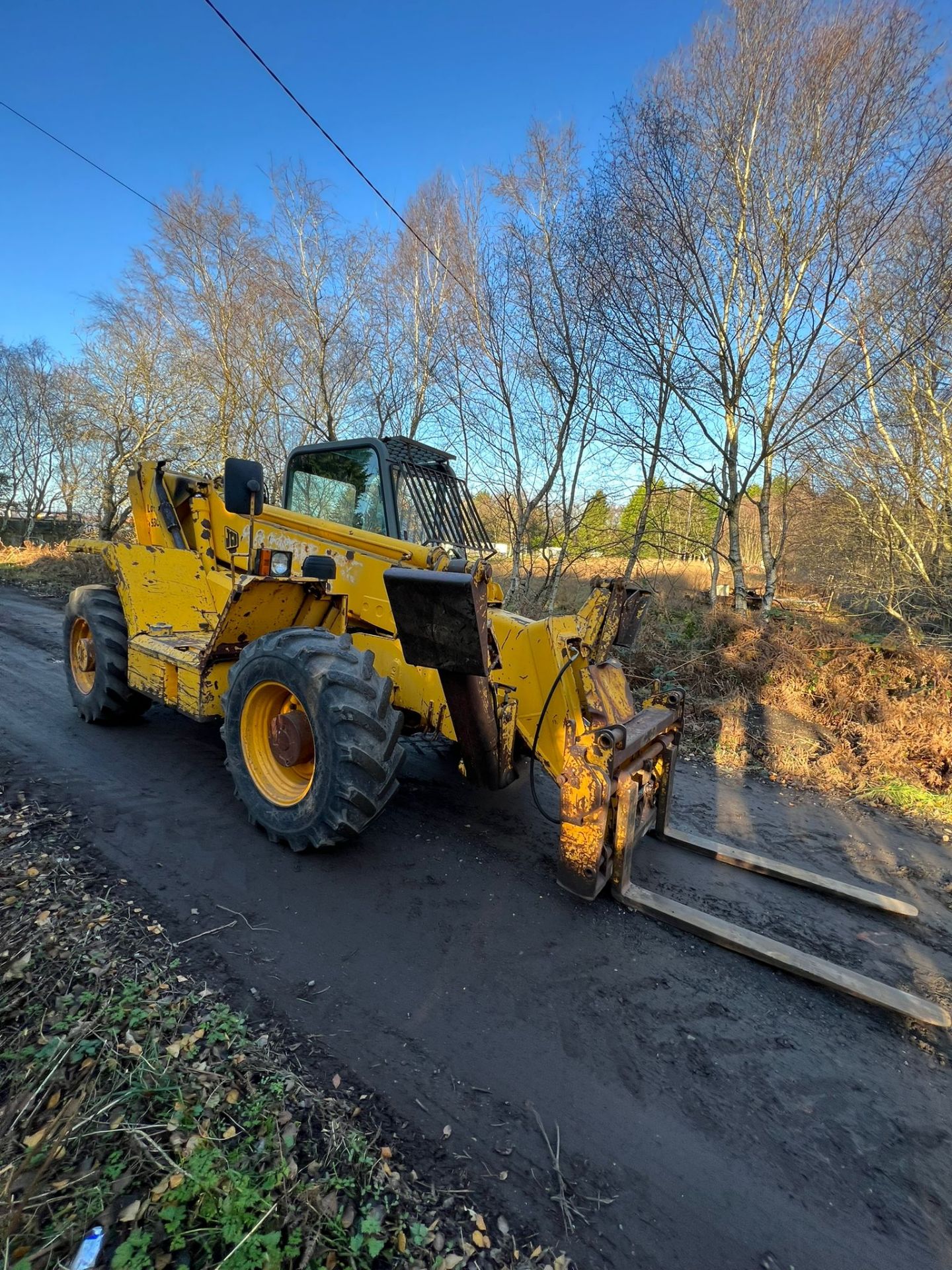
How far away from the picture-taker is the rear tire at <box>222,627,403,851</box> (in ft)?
11.4

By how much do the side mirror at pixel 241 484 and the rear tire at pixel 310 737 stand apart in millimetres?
1071

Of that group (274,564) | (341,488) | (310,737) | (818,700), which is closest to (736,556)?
(818,700)

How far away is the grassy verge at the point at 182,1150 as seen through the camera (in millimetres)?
1612

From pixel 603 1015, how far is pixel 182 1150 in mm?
Result: 1653

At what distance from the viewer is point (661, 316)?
1036 cm

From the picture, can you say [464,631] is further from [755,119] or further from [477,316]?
[477,316]

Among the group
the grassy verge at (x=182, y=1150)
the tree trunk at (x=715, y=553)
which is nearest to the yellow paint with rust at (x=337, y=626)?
the grassy verge at (x=182, y=1150)

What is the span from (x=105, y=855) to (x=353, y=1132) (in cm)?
239

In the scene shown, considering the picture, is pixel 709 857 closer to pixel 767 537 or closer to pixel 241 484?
pixel 241 484

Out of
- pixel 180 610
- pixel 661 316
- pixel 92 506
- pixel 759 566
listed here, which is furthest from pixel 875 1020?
pixel 92 506

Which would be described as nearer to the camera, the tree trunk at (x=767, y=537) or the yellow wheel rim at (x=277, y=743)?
the yellow wheel rim at (x=277, y=743)

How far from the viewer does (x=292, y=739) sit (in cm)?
386

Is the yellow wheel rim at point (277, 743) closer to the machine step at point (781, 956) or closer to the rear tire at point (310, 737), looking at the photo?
the rear tire at point (310, 737)

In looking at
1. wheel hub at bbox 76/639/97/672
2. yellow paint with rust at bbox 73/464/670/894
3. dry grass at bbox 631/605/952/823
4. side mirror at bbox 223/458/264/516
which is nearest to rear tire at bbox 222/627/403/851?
yellow paint with rust at bbox 73/464/670/894
